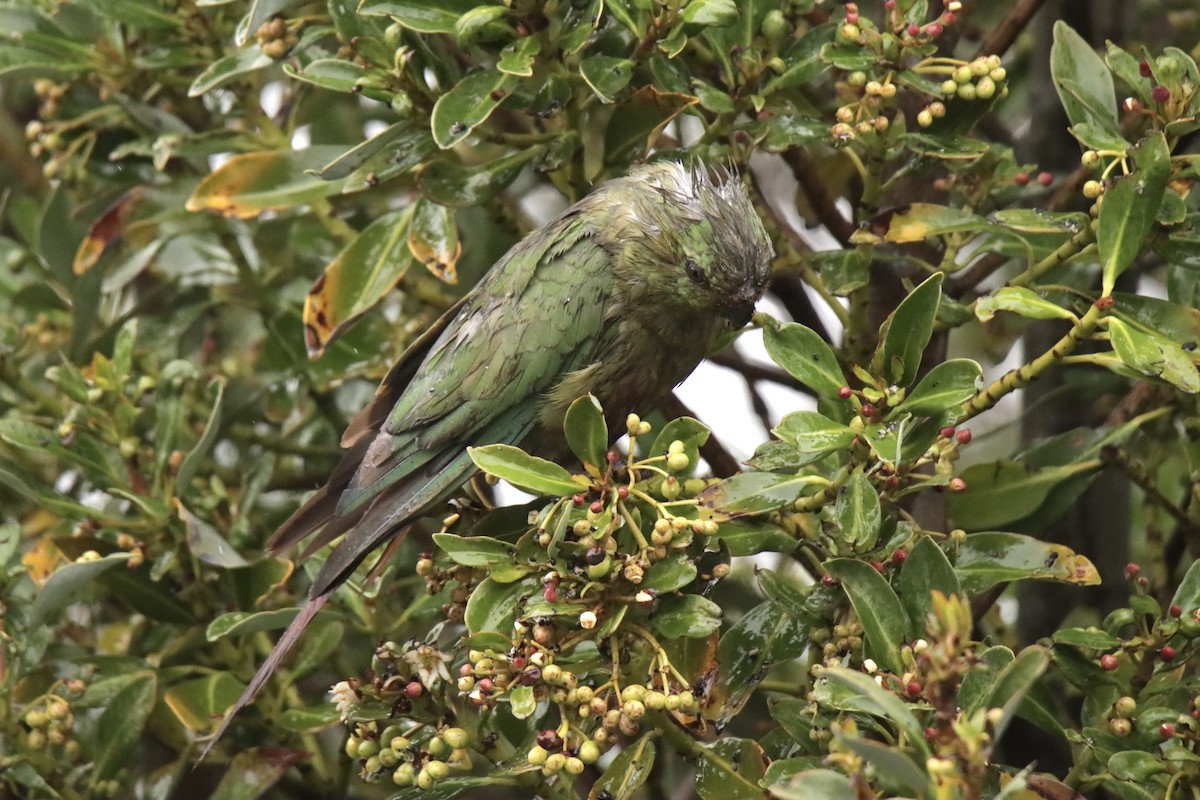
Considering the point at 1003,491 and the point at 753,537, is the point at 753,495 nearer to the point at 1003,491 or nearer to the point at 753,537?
the point at 753,537

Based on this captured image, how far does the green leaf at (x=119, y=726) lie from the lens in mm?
2660

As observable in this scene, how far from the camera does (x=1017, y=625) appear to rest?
125 inches

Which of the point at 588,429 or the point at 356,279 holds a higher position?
the point at 356,279

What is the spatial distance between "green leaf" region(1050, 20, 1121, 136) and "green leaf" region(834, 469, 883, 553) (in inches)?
29.5

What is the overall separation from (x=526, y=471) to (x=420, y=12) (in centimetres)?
89

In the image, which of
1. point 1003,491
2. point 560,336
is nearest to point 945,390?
point 1003,491

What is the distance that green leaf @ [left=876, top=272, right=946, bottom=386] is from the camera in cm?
206

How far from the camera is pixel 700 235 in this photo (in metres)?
2.75

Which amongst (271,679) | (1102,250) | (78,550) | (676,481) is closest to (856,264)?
(1102,250)

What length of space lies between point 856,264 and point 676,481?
671 mm

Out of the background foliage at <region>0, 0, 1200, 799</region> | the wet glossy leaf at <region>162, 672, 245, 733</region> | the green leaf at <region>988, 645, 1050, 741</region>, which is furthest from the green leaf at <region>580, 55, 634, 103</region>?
the wet glossy leaf at <region>162, 672, 245, 733</region>

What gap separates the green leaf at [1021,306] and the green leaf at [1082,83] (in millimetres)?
330

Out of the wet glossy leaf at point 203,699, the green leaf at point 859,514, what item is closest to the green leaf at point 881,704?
the green leaf at point 859,514

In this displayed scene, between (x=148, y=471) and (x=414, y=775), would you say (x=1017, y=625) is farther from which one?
(x=148, y=471)
